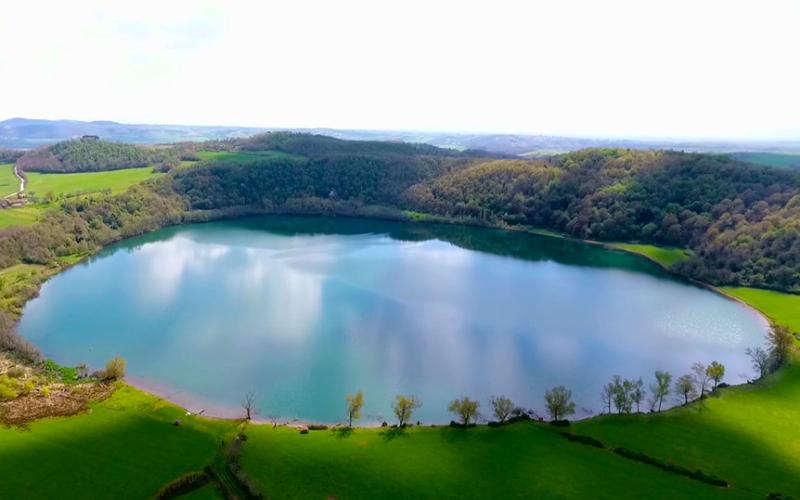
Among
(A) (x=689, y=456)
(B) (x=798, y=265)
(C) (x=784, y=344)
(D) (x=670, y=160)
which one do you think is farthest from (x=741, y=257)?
(A) (x=689, y=456)

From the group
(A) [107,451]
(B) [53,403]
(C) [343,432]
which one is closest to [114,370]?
(B) [53,403]

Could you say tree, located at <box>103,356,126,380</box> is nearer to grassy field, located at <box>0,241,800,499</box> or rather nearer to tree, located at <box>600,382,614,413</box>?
grassy field, located at <box>0,241,800,499</box>

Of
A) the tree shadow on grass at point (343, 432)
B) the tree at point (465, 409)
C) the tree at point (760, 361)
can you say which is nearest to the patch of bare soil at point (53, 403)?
the tree shadow on grass at point (343, 432)

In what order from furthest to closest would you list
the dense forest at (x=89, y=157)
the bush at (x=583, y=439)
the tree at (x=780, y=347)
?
the dense forest at (x=89, y=157)
the tree at (x=780, y=347)
the bush at (x=583, y=439)

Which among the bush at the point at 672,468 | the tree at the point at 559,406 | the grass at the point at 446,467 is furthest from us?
the tree at the point at 559,406

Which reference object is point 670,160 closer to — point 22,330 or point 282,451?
point 282,451

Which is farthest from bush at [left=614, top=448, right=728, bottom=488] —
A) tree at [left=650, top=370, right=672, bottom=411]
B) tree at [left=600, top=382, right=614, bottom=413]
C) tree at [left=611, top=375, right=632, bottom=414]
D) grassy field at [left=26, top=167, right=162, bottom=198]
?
grassy field at [left=26, top=167, right=162, bottom=198]

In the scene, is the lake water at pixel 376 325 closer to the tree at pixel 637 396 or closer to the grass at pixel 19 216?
the tree at pixel 637 396
